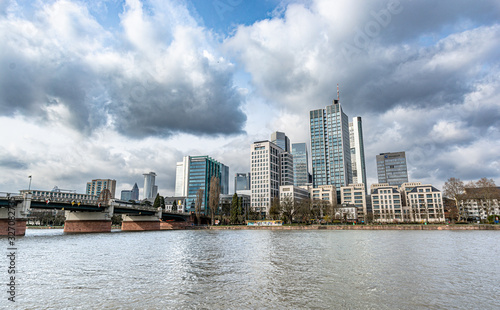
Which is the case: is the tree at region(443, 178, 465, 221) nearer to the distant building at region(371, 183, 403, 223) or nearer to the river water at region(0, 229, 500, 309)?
the distant building at region(371, 183, 403, 223)

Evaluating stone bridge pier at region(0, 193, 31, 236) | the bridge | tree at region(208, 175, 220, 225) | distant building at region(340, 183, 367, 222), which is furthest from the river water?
distant building at region(340, 183, 367, 222)

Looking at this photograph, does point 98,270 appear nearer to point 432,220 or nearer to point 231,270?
point 231,270

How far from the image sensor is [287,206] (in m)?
136

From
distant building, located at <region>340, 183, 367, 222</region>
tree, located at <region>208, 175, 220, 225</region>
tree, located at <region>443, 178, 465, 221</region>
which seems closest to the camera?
tree, located at <region>443, 178, 465, 221</region>

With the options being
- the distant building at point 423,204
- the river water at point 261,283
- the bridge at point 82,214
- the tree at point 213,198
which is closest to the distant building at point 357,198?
the distant building at point 423,204

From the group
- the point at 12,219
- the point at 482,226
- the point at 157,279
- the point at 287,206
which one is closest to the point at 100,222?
the point at 12,219

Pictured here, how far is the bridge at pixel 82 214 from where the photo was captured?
66.8m

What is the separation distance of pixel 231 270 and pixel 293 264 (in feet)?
20.1

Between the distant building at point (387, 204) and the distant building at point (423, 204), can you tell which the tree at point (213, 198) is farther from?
the distant building at point (423, 204)

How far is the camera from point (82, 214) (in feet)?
328

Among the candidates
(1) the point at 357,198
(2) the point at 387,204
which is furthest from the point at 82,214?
(1) the point at 357,198

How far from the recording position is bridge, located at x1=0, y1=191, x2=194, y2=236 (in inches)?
2630

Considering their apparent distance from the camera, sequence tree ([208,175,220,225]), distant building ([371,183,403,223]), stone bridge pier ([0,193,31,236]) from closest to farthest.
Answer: stone bridge pier ([0,193,31,236])
tree ([208,175,220,225])
distant building ([371,183,403,223])

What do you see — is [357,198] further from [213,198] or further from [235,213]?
[213,198]
